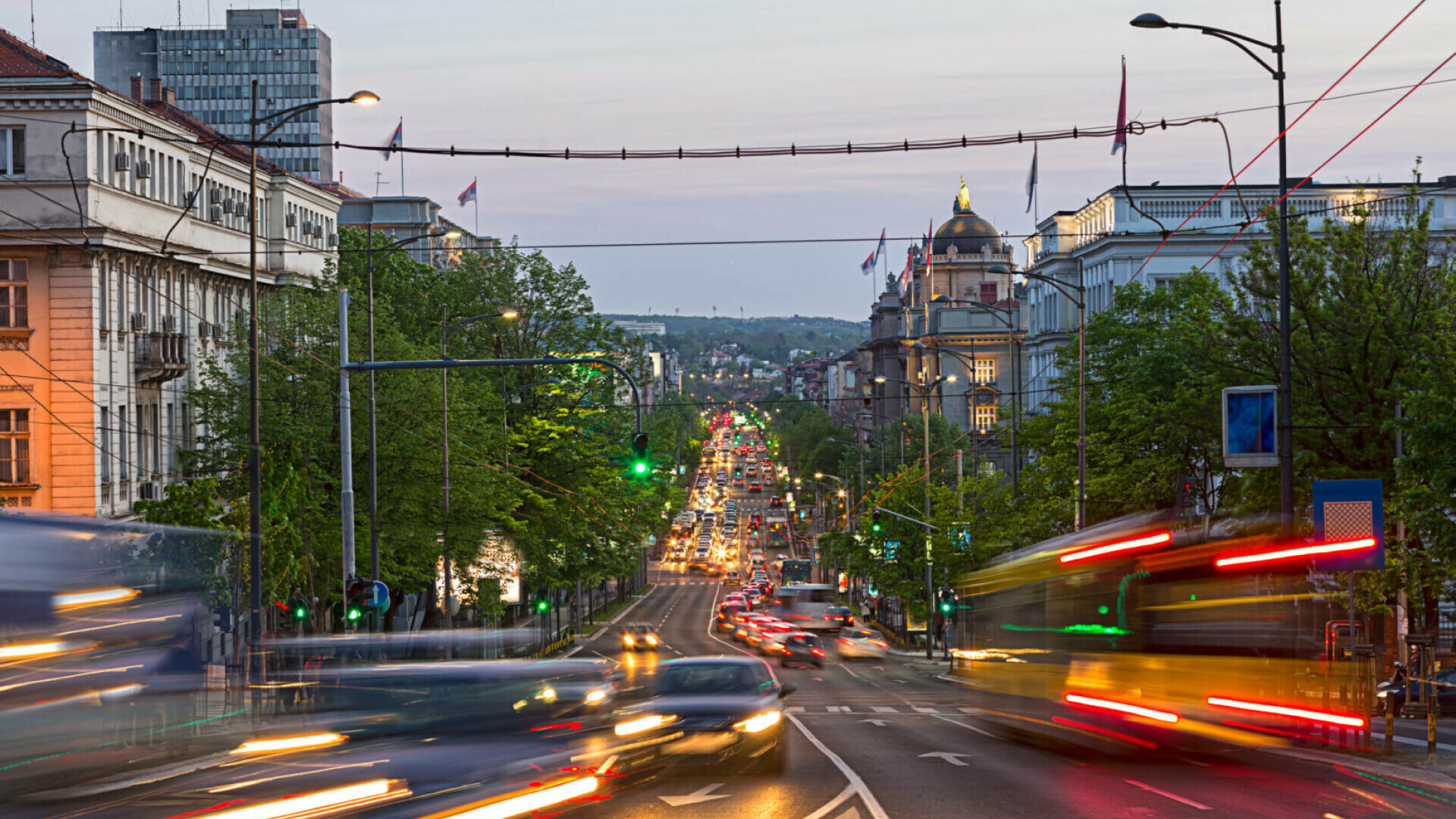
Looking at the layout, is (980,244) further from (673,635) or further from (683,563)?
(673,635)

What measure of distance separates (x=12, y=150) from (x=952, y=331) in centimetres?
9795

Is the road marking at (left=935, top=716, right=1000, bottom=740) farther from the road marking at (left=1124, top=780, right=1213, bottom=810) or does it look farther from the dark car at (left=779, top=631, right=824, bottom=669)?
the dark car at (left=779, top=631, right=824, bottom=669)

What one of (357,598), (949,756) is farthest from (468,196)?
(949,756)

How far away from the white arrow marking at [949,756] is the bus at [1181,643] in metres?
1.46

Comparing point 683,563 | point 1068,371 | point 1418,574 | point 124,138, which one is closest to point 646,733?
point 1418,574

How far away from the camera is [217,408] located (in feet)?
A: 154

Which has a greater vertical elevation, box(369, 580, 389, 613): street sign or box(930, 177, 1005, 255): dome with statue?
box(930, 177, 1005, 255): dome with statue

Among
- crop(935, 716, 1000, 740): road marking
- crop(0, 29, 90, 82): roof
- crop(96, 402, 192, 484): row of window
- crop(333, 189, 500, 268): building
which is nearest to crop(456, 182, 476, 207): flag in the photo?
crop(333, 189, 500, 268): building

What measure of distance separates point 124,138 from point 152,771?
3903 cm

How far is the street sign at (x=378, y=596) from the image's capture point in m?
32.6

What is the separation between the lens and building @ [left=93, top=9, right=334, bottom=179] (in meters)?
186

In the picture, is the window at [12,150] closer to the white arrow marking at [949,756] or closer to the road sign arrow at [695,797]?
the white arrow marking at [949,756]

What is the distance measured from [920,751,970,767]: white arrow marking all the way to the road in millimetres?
38

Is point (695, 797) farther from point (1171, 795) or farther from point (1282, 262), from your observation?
point (1282, 262)
